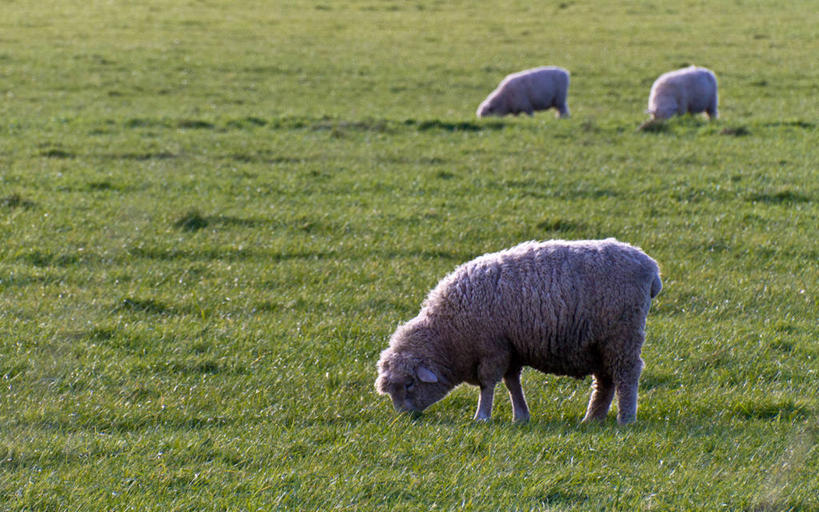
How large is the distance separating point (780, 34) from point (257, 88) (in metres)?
19.8

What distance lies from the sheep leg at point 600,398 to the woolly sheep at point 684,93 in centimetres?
1485

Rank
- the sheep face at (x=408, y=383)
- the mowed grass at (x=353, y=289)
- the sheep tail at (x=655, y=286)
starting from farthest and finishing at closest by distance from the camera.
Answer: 1. the sheep face at (x=408, y=383)
2. the sheep tail at (x=655, y=286)
3. the mowed grass at (x=353, y=289)

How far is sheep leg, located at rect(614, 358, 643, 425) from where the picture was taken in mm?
6473

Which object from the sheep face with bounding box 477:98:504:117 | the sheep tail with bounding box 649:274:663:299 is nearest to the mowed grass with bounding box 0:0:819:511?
the sheep tail with bounding box 649:274:663:299

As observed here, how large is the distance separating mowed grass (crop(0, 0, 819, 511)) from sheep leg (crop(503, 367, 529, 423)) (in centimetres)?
12

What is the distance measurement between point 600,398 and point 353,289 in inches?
132

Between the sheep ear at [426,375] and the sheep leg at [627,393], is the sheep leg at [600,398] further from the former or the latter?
the sheep ear at [426,375]

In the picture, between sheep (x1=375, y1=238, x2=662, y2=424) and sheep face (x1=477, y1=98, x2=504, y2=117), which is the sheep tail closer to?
sheep (x1=375, y1=238, x2=662, y2=424)

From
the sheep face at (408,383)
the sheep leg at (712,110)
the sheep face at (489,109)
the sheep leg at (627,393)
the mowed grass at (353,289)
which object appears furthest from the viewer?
the sheep face at (489,109)

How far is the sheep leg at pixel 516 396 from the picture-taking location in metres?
6.67

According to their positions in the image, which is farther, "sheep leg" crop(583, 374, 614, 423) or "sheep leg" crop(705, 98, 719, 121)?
"sheep leg" crop(705, 98, 719, 121)

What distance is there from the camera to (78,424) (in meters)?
6.20

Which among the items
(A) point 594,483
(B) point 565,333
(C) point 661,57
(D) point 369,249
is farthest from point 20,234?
(C) point 661,57

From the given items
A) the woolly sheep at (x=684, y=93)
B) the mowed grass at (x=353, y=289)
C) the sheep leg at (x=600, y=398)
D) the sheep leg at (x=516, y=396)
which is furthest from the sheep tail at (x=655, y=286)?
the woolly sheep at (x=684, y=93)
